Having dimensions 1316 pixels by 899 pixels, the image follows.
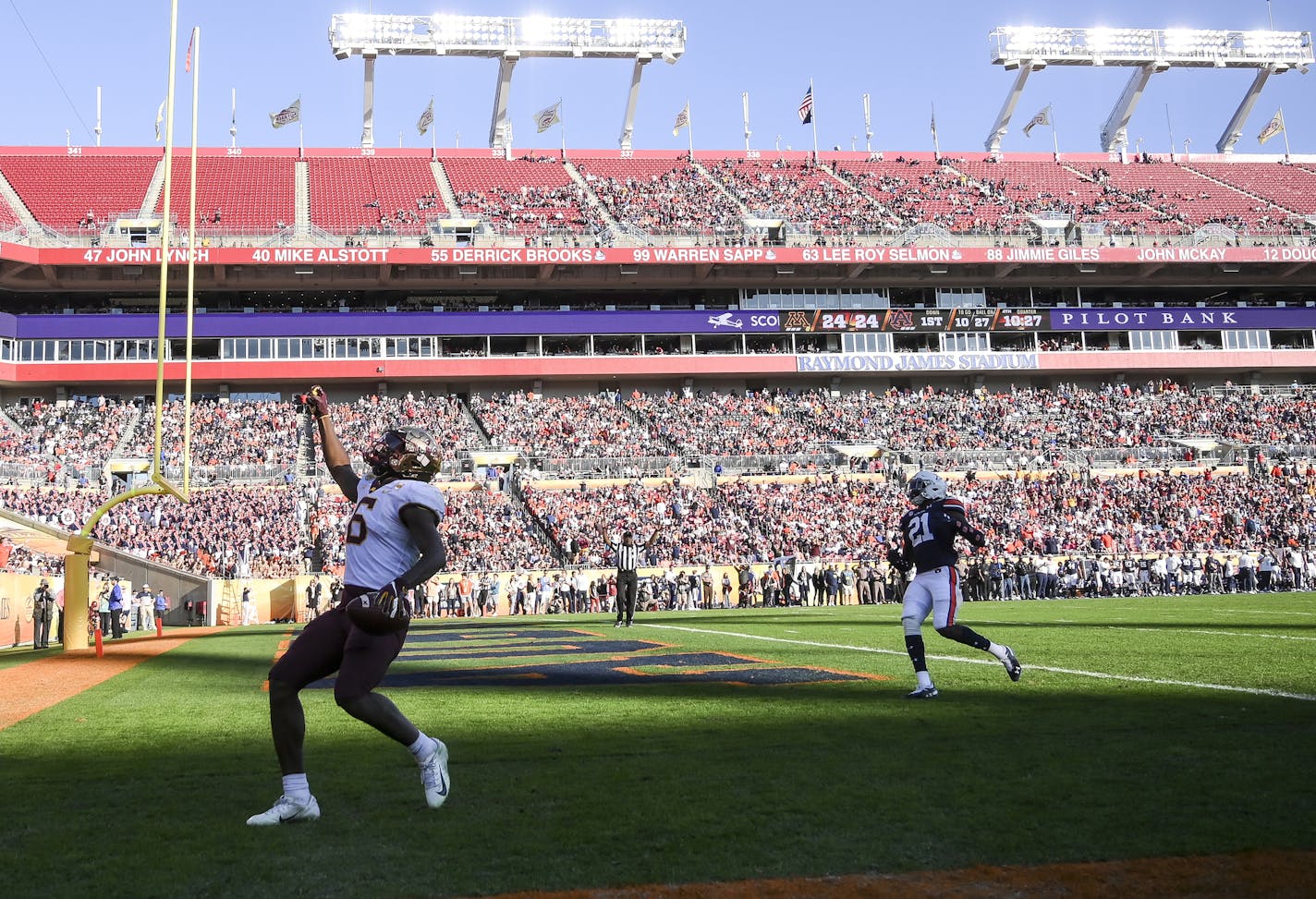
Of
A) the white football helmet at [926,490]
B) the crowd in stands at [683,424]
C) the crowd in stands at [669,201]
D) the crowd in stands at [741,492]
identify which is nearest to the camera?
the white football helmet at [926,490]

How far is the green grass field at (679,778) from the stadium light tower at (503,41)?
51962 mm

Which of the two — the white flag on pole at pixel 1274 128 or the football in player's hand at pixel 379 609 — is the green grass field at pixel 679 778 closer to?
the football in player's hand at pixel 379 609

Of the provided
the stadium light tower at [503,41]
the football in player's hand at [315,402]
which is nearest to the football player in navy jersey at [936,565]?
the football in player's hand at [315,402]

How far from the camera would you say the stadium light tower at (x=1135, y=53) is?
62062mm

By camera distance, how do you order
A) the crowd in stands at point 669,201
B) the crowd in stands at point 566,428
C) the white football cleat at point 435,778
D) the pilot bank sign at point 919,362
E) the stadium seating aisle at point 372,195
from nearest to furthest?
the white football cleat at point 435,778 → the crowd in stands at point 566,428 → the stadium seating aisle at point 372,195 → the pilot bank sign at point 919,362 → the crowd in stands at point 669,201

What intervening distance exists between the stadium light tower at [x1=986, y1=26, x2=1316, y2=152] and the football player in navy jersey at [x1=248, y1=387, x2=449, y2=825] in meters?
64.1

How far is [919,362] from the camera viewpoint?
5075 cm

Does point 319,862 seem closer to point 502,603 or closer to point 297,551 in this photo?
point 502,603

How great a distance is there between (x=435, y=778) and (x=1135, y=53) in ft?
226

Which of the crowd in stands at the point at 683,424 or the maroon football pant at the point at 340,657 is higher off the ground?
the crowd in stands at the point at 683,424

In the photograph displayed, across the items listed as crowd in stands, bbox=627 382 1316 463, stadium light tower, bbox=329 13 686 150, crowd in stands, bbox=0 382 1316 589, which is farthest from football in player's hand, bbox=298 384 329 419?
stadium light tower, bbox=329 13 686 150

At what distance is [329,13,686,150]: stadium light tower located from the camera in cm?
5694

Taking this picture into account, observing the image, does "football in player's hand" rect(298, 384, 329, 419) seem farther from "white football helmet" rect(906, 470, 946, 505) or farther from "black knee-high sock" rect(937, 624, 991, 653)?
"black knee-high sock" rect(937, 624, 991, 653)

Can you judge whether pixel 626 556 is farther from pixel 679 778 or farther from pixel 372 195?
pixel 372 195
